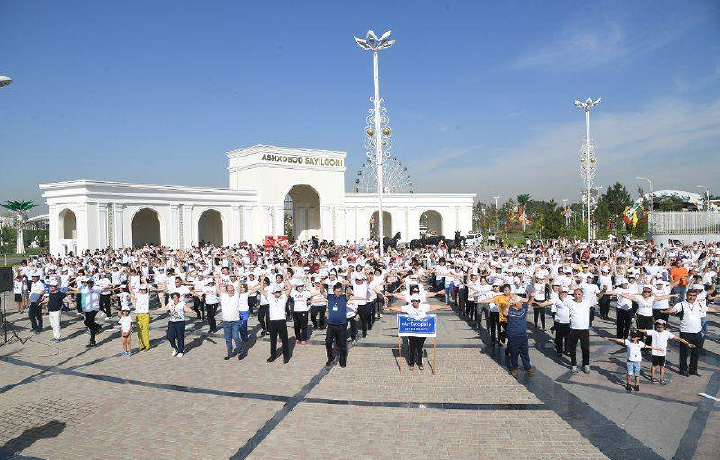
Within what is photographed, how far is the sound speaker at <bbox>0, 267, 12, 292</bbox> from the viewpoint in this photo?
12.1m

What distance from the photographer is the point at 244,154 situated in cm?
4691

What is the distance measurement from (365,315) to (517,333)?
4254 millimetres

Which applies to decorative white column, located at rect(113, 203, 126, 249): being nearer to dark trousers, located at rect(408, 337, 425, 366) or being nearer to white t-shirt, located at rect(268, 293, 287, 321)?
white t-shirt, located at rect(268, 293, 287, 321)

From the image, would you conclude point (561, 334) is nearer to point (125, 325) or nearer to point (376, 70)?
point (125, 325)

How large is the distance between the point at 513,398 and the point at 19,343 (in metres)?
12.3

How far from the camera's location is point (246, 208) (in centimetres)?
4522

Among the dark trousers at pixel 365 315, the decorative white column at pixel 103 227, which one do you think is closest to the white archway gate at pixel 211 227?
the decorative white column at pixel 103 227

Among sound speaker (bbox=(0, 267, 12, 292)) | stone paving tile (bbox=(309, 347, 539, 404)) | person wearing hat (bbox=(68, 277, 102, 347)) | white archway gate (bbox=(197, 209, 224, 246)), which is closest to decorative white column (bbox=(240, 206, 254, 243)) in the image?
white archway gate (bbox=(197, 209, 224, 246))

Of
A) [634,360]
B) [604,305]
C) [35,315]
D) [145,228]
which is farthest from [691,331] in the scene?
[145,228]

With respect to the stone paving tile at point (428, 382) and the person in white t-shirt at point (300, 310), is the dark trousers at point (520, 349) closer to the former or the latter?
the stone paving tile at point (428, 382)

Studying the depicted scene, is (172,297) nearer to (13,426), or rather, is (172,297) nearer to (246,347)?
(246,347)

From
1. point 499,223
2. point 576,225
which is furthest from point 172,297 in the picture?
point 499,223

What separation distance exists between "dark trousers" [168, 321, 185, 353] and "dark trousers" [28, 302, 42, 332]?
585 cm

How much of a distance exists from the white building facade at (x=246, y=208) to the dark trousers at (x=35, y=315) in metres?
23.5
